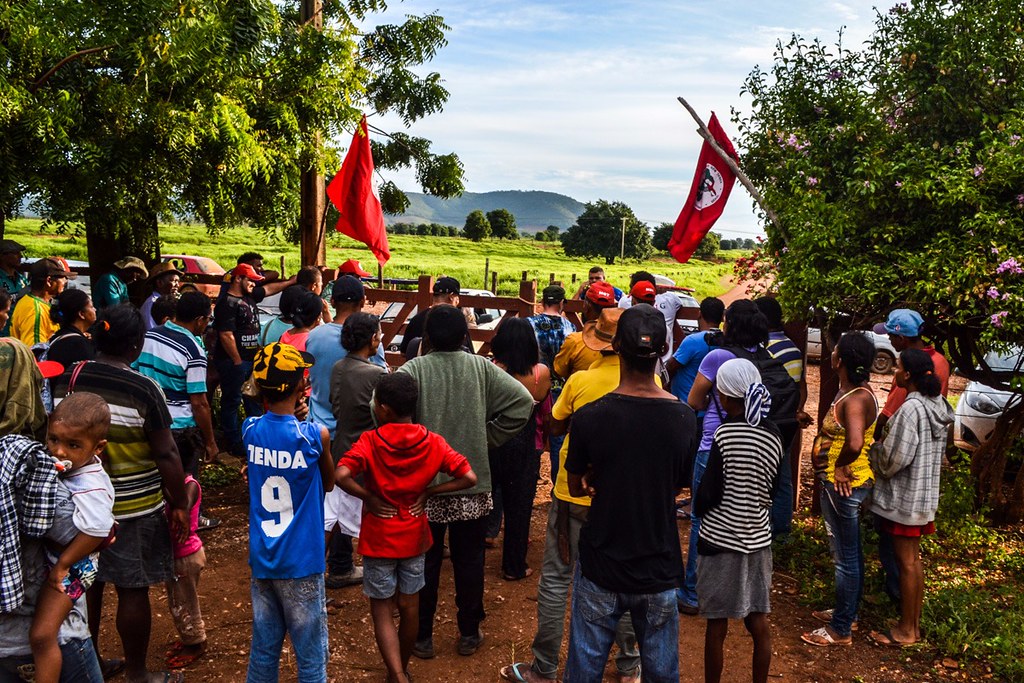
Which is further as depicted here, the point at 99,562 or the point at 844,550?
the point at 844,550

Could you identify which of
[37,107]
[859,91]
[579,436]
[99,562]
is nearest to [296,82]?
[37,107]

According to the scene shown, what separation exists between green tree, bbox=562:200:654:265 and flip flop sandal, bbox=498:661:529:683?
66.1m

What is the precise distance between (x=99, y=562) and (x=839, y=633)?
445 cm

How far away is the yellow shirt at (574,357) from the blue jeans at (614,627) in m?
2.07

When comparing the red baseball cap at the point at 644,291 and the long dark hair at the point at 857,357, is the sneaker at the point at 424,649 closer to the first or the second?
the long dark hair at the point at 857,357

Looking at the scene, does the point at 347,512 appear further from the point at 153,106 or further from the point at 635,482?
the point at 153,106

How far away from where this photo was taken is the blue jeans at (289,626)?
384 cm

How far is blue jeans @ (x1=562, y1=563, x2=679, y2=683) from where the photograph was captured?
11.5ft

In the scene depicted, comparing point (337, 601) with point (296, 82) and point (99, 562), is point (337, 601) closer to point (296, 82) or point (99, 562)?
point (99, 562)

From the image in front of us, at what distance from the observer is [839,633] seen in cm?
532

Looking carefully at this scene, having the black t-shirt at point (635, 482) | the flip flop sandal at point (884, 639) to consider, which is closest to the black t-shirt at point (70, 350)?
the black t-shirt at point (635, 482)

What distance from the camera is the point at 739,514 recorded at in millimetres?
4102

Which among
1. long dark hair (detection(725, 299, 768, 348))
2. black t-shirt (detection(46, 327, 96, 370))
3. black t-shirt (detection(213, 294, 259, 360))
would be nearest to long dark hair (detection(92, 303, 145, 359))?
black t-shirt (detection(46, 327, 96, 370))

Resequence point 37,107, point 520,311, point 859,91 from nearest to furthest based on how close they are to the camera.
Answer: point 37,107, point 859,91, point 520,311
